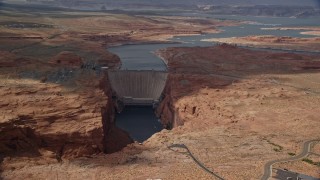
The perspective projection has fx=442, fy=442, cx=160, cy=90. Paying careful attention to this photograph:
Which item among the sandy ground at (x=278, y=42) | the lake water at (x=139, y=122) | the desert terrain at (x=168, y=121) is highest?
the desert terrain at (x=168, y=121)

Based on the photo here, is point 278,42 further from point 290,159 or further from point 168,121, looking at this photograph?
point 290,159

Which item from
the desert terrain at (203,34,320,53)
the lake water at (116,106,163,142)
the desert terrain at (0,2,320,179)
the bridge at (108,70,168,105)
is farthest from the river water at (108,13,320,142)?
the desert terrain at (203,34,320,53)

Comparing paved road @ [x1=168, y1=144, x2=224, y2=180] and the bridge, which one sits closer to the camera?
paved road @ [x1=168, y1=144, x2=224, y2=180]

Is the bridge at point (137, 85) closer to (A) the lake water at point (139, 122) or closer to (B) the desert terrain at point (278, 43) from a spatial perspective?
(A) the lake water at point (139, 122)

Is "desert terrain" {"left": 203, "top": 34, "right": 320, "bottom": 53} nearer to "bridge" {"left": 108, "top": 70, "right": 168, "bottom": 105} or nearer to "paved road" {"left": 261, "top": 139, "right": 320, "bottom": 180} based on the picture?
"bridge" {"left": 108, "top": 70, "right": 168, "bottom": 105}

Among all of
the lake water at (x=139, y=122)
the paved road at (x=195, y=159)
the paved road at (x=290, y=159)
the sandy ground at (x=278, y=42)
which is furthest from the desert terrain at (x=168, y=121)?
the sandy ground at (x=278, y=42)

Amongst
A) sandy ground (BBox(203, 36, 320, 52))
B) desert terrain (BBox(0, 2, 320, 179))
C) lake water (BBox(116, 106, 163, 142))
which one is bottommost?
lake water (BBox(116, 106, 163, 142))

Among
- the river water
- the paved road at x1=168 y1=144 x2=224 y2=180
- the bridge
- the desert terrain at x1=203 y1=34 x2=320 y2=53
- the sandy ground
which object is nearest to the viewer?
the paved road at x1=168 y1=144 x2=224 y2=180
